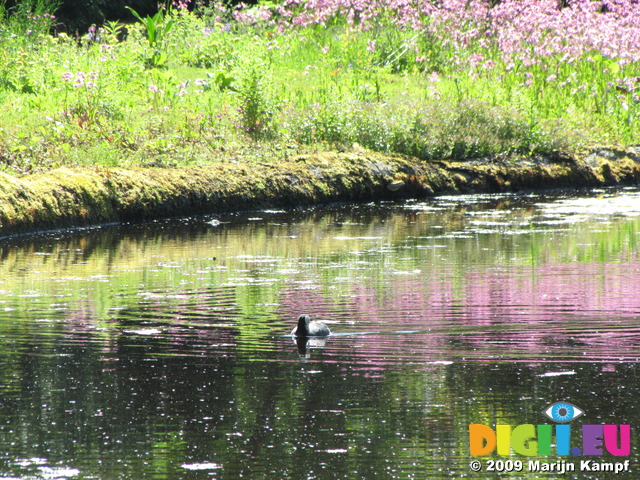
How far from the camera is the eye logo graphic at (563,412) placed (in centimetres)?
468

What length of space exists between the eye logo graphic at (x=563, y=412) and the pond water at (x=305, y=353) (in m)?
0.05

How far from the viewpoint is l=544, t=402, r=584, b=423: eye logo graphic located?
468cm

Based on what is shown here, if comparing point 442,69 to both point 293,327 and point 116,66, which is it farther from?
point 293,327

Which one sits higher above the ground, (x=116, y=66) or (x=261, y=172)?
(x=116, y=66)

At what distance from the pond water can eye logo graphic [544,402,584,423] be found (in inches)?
2.0

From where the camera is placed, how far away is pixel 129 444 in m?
4.40

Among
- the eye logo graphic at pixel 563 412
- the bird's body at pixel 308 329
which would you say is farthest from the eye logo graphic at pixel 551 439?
the bird's body at pixel 308 329

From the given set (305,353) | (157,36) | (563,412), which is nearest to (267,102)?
(157,36)

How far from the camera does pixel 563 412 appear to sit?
15.6 ft

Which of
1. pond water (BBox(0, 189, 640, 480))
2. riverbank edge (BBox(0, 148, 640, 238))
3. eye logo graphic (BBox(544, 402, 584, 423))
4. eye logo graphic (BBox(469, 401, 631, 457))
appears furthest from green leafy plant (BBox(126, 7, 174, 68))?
eye logo graphic (BBox(469, 401, 631, 457))

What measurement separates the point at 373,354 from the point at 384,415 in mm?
1143

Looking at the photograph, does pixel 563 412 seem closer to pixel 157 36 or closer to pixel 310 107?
pixel 310 107

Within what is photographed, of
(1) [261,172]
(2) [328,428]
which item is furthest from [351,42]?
(2) [328,428]

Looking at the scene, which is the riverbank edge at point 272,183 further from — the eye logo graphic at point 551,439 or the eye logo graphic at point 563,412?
the eye logo graphic at point 551,439
